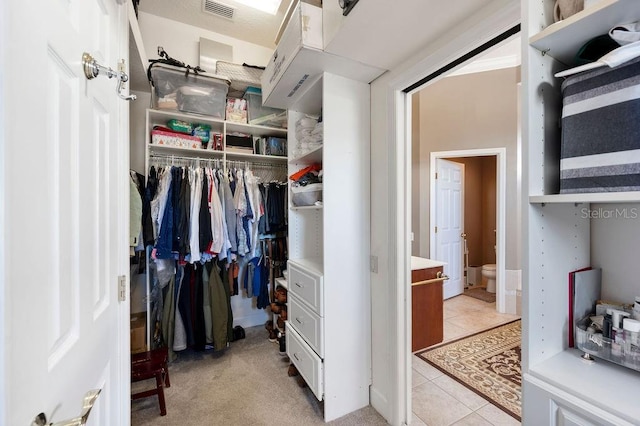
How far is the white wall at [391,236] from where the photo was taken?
1633mm

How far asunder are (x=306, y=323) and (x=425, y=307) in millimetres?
1273

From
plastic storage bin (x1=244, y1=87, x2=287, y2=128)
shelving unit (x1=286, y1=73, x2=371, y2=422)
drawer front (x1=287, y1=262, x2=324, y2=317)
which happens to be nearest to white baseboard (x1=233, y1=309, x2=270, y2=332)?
drawer front (x1=287, y1=262, x2=324, y2=317)

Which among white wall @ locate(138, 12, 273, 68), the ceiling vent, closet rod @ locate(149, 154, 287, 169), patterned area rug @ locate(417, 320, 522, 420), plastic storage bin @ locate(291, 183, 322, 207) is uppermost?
the ceiling vent

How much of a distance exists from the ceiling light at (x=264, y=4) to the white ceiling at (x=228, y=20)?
44 mm

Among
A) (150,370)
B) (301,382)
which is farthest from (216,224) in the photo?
(301,382)

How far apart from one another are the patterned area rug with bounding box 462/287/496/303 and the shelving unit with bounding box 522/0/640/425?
3.61m

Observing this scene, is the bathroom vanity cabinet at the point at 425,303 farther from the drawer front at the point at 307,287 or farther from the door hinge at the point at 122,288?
the door hinge at the point at 122,288

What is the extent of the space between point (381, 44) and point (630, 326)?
1444mm

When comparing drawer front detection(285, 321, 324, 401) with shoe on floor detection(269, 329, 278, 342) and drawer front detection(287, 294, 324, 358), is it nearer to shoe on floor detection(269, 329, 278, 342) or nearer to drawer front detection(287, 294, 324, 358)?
drawer front detection(287, 294, 324, 358)

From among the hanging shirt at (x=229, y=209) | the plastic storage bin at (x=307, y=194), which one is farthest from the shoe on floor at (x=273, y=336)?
the plastic storage bin at (x=307, y=194)

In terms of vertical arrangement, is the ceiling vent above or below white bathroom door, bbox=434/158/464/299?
above

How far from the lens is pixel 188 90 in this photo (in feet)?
7.59

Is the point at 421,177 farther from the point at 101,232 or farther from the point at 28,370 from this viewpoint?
the point at 28,370

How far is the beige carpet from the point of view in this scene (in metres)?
1.69
